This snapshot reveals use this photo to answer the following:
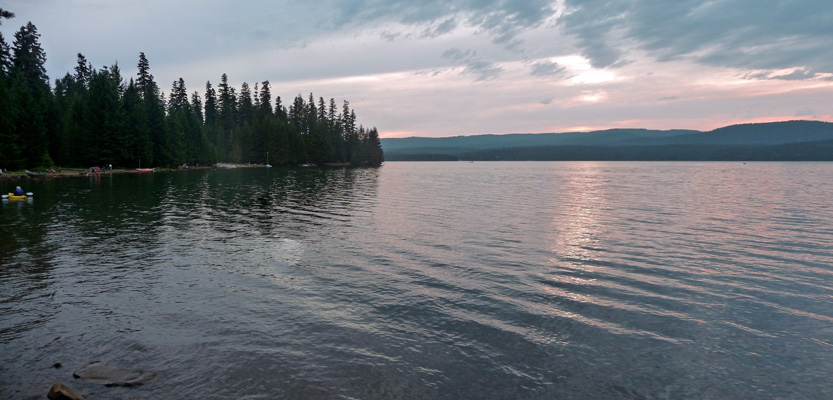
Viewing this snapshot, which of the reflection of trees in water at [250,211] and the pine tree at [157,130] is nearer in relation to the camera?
the reflection of trees in water at [250,211]

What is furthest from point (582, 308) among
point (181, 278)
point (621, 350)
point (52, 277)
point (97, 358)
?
point (52, 277)

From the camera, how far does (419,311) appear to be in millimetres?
15055

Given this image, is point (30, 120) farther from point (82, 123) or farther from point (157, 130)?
point (157, 130)

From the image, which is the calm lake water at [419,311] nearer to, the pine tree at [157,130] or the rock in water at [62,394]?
the rock in water at [62,394]

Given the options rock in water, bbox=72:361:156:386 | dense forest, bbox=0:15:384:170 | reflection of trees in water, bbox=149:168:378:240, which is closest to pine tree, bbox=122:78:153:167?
dense forest, bbox=0:15:384:170

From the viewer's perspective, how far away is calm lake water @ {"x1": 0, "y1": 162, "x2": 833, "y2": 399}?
10.5 metres

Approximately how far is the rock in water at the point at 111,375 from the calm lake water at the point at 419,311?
0.34 m

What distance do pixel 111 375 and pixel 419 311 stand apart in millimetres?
8753

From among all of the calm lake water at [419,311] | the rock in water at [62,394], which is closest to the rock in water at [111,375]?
the calm lake water at [419,311]

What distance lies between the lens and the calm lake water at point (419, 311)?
10.5m

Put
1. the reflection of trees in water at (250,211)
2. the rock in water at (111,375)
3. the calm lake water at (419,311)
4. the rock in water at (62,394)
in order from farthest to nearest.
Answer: the reflection of trees in water at (250,211)
the calm lake water at (419,311)
the rock in water at (111,375)
the rock in water at (62,394)

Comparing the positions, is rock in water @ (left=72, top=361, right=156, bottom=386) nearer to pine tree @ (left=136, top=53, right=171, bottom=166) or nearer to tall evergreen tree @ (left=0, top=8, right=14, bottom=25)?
tall evergreen tree @ (left=0, top=8, right=14, bottom=25)

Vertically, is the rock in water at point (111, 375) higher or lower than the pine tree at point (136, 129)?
lower

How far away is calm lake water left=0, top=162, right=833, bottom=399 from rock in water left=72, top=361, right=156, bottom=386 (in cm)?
34
